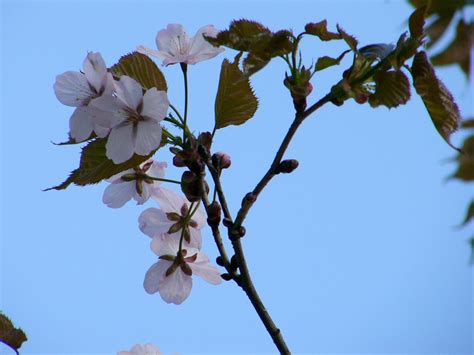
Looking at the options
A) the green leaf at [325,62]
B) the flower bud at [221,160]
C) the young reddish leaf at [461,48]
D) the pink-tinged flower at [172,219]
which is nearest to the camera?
the young reddish leaf at [461,48]

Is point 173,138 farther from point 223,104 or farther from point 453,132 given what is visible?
point 453,132

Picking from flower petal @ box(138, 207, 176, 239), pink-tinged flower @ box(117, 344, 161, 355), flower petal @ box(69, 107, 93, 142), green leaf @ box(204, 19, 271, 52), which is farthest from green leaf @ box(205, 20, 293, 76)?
pink-tinged flower @ box(117, 344, 161, 355)

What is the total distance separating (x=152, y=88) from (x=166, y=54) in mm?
93

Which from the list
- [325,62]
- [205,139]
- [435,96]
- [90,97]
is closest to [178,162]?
[205,139]

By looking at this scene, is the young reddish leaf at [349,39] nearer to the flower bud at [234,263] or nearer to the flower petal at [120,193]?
the flower bud at [234,263]

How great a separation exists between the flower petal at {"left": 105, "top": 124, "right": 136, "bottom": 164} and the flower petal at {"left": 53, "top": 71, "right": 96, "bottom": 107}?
0.07 metres

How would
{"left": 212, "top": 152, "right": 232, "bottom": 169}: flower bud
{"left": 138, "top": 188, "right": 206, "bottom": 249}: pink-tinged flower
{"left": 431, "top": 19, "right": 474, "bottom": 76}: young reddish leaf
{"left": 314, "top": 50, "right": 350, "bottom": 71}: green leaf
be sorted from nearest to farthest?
1. {"left": 431, "top": 19, "right": 474, "bottom": 76}: young reddish leaf
2. {"left": 314, "top": 50, "right": 350, "bottom": 71}: green leaf
3. {"left": 212, "top": 152, "right": 232, "bottom": 169}: flower bud
4. {"left": 138, "top": 188, "right": 206, "bottom": 249}: pink-tinged flower

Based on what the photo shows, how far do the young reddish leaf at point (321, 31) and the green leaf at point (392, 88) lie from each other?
77 millimetres

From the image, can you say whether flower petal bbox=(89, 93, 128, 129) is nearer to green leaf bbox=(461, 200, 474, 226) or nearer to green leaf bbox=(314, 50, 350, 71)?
green leaf bbox=(314, 50, 350, 71)

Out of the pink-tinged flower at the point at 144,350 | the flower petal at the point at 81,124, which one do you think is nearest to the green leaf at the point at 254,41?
the flower petal at the point at 81,124

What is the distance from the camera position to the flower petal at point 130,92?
0.96 meters

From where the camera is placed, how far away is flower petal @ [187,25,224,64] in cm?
104

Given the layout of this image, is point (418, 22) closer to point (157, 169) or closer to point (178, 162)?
point (178, 162)

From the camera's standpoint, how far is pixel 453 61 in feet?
2.64
